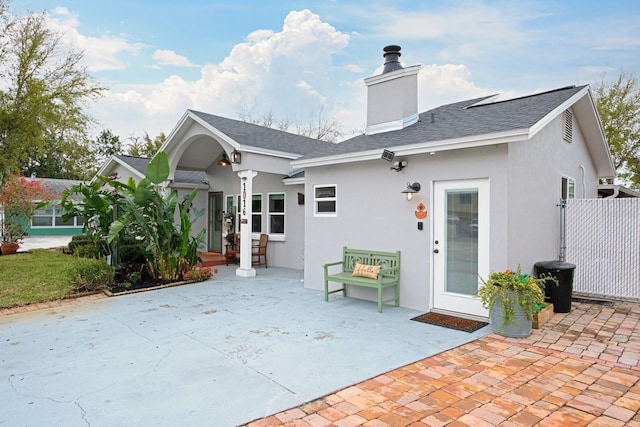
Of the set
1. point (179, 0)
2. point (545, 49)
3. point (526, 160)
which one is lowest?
point (526, 160)

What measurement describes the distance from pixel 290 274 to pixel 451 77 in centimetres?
1066

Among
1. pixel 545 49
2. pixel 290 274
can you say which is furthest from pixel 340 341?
pixel 545 49

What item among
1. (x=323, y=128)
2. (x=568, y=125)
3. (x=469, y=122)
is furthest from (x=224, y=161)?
(x=323, y=128)

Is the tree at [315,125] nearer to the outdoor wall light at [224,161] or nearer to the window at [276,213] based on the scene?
the outdoor wall light at [224,161]

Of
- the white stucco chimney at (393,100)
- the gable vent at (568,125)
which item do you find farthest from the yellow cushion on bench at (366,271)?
the gable vent at (568,125)

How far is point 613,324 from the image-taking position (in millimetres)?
5637

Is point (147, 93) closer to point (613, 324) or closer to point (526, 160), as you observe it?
point (526, 160)

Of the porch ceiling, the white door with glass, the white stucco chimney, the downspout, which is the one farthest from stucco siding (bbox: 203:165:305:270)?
the downspout

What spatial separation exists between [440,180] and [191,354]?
454 cm

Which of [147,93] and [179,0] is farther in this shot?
[147,93]

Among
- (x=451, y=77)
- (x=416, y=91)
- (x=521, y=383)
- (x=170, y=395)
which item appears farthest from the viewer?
(x=451, y=77)

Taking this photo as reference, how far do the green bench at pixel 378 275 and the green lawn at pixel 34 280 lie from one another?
5.52 metres

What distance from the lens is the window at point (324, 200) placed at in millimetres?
7984

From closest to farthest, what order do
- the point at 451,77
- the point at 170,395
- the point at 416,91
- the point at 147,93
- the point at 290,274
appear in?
the point at 170,395
the point at 416,91
the point at 290,274
the point at 451,77
the point at 147,93
